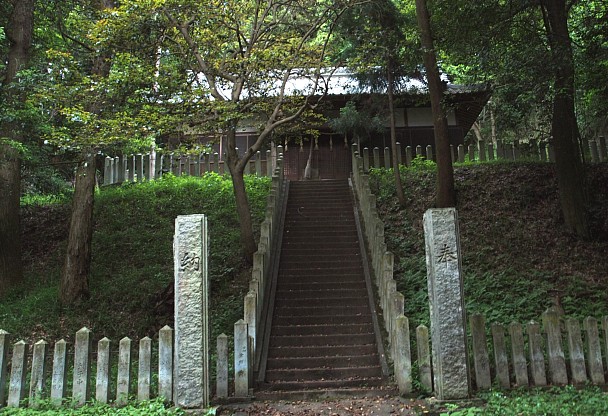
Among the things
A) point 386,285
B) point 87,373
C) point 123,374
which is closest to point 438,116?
point 386,285

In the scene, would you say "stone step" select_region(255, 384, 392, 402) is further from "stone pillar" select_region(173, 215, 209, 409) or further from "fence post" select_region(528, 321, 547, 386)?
"fence post" select_region(528, 321, 547, 386)

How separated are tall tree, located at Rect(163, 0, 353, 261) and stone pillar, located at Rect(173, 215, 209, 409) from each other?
4277 millimetres

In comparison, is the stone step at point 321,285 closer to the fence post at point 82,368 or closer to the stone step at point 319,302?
the stone step at point 319,302

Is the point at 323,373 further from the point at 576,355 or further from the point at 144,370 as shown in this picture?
the point at 576,355

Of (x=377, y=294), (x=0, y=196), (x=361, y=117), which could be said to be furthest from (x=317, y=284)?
(x=361, y=117)

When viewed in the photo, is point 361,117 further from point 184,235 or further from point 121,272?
point 184,235

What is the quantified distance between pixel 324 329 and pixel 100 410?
13.4 ft

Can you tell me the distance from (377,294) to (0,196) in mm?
8654

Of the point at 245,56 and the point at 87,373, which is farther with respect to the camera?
the point at 245,56

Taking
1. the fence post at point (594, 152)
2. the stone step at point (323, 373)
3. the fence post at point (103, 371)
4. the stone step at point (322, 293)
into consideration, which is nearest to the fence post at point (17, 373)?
the fence post at point (103, 371)

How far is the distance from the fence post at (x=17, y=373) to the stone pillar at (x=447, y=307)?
5.32 m

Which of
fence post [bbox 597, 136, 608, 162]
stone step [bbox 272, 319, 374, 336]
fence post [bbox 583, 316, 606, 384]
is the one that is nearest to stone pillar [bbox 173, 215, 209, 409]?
stone step [bbox 272, 319, 374, 336]

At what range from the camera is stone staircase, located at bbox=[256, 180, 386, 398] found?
7.37m

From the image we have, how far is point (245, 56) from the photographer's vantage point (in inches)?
435
